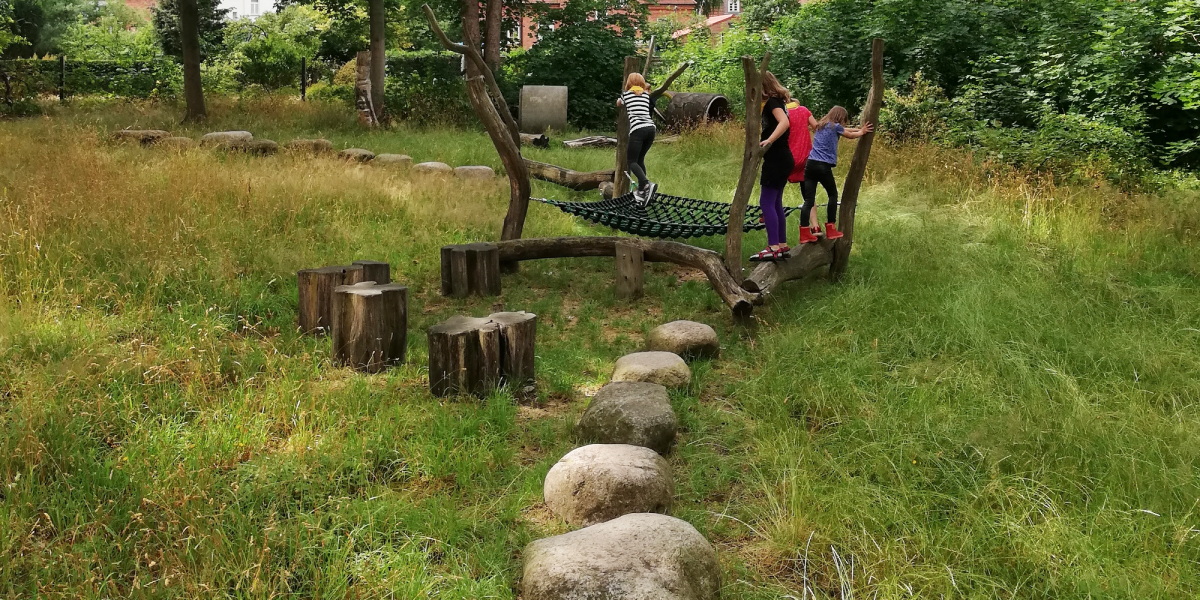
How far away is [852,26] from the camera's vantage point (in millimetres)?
15219

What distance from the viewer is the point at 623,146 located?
32.0 ft

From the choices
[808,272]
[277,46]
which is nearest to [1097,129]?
[808,272]

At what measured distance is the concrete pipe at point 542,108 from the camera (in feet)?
58.2

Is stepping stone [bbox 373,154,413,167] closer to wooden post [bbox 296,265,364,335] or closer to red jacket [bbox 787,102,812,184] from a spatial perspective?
wooden post [bbox 296,265,364,335]

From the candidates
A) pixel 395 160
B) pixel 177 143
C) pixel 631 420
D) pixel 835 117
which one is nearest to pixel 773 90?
pixel 835 117

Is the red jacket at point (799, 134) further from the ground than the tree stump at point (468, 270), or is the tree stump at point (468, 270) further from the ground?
the red jacket at point (799, 134)

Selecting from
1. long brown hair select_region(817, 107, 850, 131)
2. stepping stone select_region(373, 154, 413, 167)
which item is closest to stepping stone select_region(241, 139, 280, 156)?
stepping stone select_region(373, 154, 413, 167)

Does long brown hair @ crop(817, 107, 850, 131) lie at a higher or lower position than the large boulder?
higher

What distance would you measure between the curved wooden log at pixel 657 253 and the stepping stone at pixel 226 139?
6043 millimetres

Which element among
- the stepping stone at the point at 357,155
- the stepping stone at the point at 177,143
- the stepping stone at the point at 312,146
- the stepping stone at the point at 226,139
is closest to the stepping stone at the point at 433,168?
the stepping stone at the point at 357,155

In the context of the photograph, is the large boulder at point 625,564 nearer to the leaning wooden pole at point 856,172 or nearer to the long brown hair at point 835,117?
the leaning wooden pole at point 856,172

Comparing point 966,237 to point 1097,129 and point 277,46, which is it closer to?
point 1097,129

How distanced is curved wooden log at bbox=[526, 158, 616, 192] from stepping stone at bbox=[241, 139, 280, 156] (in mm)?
3729

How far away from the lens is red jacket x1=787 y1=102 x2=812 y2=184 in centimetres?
655
